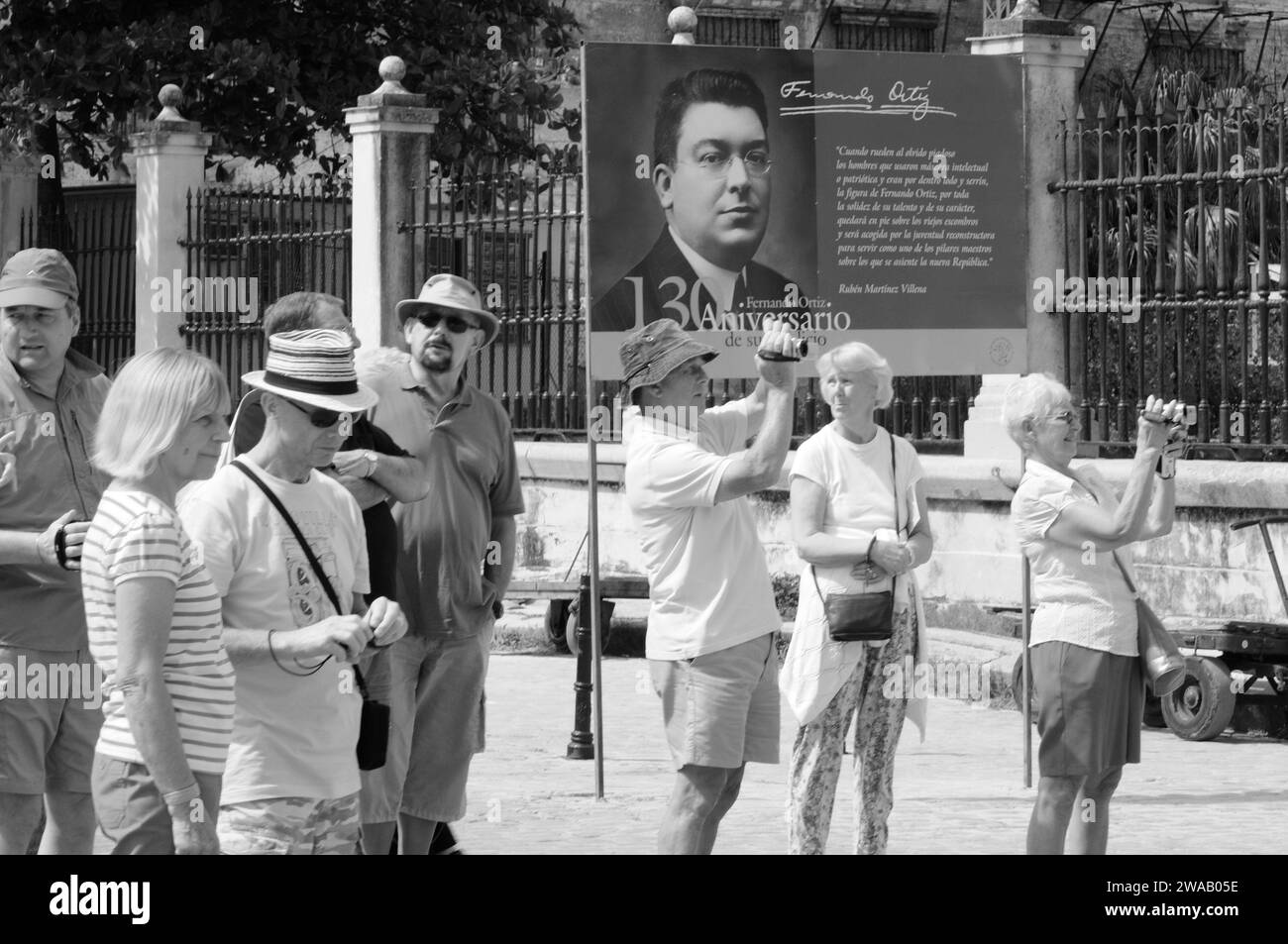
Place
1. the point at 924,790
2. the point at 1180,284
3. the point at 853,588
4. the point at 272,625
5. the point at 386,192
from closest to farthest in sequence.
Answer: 1. the point at 272,625
2. the point at 853,588
3. the point at 924,790
4. the point at 1180,284
5. the point at 386,192

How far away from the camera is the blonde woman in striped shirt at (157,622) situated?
4312 mm

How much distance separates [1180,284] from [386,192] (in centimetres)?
600

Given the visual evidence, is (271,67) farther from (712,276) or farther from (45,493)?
(45,493)

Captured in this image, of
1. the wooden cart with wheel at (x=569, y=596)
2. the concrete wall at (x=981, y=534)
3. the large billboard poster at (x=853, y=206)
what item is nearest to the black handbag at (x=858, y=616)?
the large billboard poster at (x=853, y=206)

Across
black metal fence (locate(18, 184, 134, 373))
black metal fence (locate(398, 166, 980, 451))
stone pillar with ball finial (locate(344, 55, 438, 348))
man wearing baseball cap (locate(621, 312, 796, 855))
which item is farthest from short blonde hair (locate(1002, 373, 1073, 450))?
black metal fence (locate(18, 184, 134, 373))

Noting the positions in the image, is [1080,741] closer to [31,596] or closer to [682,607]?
[682,607]

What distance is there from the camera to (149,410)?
4.53m

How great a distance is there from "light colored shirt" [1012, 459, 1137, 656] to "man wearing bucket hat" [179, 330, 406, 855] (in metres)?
2.45

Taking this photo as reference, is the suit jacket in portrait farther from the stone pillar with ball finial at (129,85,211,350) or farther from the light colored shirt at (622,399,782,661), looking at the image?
the stone pillar with ball finial at (129,85,211,350)

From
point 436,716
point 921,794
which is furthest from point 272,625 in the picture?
point 921,794

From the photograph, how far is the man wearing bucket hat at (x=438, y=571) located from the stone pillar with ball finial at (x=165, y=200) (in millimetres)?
11254
